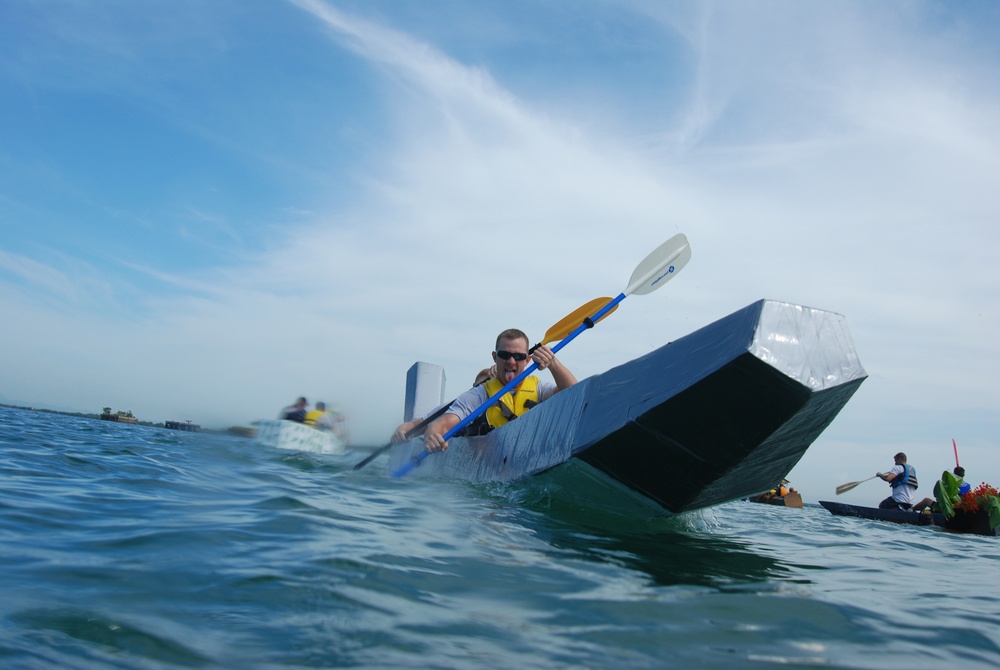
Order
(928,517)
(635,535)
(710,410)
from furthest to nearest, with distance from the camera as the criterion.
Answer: (928,517) → (635,535) → (710,410)

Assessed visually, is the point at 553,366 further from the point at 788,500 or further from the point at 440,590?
the point at 788,500

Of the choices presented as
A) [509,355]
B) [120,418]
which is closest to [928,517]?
[509,355]

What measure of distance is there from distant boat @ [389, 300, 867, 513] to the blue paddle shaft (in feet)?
3.85

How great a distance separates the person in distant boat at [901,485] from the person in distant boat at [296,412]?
10.1 m

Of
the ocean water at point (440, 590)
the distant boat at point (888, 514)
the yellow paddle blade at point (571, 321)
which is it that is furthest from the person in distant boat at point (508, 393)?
the distant boat at point (888, 514)

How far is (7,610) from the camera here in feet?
5.69

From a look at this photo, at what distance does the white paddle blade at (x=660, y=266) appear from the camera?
554 cm

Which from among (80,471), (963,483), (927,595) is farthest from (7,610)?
(963,483)

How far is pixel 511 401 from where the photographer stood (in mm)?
5562

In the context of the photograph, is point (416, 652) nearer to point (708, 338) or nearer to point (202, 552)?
point (202, 552)

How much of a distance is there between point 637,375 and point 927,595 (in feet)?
4.88

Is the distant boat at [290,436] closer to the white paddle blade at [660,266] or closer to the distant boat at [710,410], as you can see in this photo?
the white paddle blade at [660,266]

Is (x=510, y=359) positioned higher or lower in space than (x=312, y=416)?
higher

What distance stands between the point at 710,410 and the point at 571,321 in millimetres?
3162
